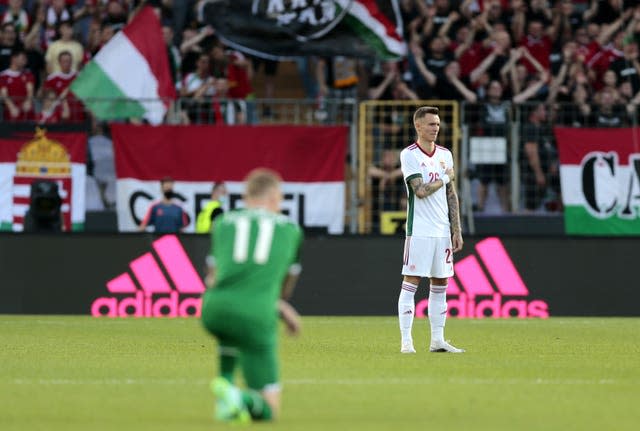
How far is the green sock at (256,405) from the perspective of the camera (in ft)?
27.5

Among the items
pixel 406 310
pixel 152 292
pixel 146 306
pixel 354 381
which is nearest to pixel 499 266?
pixel 152 292

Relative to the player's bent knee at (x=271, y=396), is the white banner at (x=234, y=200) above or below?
above

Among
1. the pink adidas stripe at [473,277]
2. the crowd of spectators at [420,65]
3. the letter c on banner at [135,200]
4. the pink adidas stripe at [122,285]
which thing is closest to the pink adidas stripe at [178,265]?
the pink adidas stripe at [122,285]

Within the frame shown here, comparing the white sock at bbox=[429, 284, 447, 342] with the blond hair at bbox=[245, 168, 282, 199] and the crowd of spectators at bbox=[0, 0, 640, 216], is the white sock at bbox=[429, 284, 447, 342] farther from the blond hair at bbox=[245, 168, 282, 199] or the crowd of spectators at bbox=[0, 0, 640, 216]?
the crowd of spectators at bbox=[0, 0, 640, 216]

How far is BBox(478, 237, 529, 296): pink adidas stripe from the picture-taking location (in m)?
21.2

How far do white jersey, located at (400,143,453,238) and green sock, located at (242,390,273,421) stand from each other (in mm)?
6045

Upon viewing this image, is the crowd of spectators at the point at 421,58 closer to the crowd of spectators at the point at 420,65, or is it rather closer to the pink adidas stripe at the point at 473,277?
the crowd of spectators at the point at 420,65

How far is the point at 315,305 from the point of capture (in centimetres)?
2117

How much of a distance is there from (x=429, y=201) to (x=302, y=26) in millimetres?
9846

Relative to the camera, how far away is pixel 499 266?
21.2 m

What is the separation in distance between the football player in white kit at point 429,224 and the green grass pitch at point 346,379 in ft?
1.47

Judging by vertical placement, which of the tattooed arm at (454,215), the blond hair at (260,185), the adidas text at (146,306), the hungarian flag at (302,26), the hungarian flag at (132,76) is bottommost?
the adidas text at (146,306)

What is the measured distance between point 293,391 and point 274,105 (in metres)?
13.8

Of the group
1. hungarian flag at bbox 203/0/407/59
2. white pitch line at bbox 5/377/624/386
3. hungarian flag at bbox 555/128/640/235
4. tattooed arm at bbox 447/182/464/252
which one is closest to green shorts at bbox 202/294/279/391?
white pitch line at bbox 5/377/624/386
